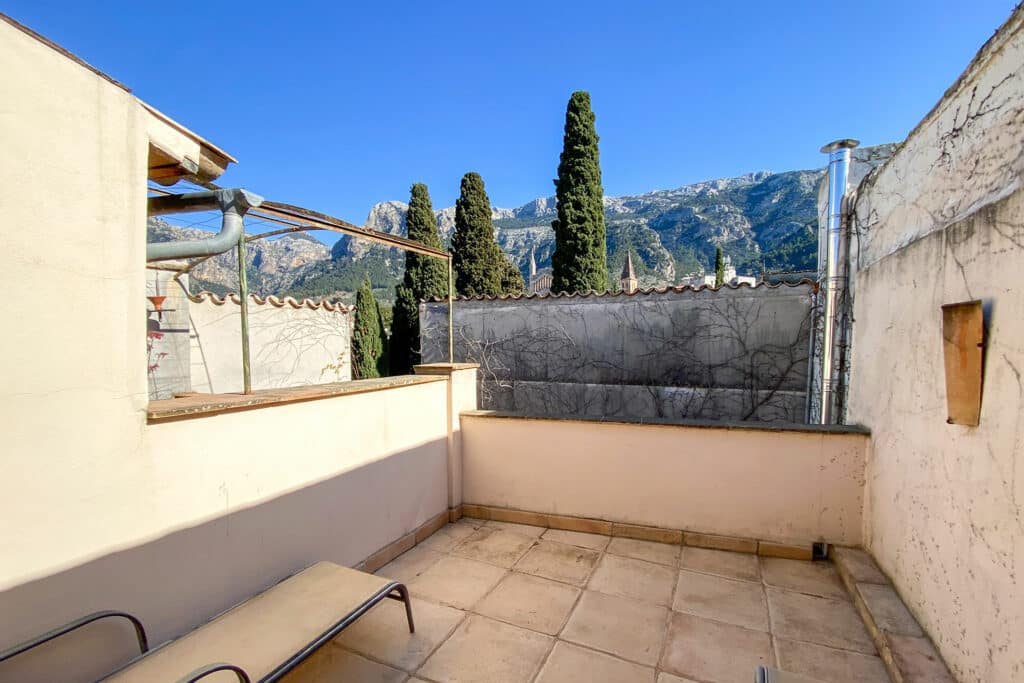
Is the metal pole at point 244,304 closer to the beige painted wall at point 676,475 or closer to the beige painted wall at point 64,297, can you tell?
the beige painted wall at point 64,297

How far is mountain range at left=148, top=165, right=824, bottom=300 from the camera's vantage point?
41781 millimetres

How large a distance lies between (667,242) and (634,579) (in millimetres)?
59498

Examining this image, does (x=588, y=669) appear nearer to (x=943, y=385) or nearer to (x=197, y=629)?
(x=197, y=629)

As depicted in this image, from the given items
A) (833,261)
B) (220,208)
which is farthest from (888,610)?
(220,208)

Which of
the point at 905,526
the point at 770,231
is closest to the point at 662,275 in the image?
the point at 770,231

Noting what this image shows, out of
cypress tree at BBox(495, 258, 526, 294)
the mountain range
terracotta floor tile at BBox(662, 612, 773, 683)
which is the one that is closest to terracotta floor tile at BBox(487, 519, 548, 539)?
terracotta floor tile at BBox(662, 612, 773, 683)

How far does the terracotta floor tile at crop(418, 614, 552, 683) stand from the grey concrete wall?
2.78 meters

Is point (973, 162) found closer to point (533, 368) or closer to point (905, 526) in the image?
point (905, 526)

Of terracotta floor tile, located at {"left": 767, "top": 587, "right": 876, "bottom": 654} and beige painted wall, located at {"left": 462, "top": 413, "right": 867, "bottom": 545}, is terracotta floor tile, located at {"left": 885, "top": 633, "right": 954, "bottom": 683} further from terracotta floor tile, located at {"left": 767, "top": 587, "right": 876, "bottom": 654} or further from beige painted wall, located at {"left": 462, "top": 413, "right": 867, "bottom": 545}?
beige painted wall, located at {"left": 462, "top": 413, "right": 867, "bottom": 545}

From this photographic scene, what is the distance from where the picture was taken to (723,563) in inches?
128

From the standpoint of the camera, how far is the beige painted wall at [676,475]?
3.22 meters

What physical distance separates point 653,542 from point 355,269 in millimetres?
41375

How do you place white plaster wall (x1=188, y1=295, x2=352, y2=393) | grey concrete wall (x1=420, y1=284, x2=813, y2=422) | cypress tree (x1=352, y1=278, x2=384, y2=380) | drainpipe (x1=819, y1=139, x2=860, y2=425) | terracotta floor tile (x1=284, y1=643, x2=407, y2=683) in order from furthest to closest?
cypress tree (x1=352, y1=278, x2=384, y2=380) → white plaster wall (x1=188, y1=295, x2=352, y2=393) → grey concrete wall (x1=420, y1=284, x2=813, y2=422) → drainpipe (x1=819, y1=139, x2=860, y2=425) → terracotta floor tile (x1=284, y1=643, x2=407, y2=683)

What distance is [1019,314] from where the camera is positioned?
5.22 feet
